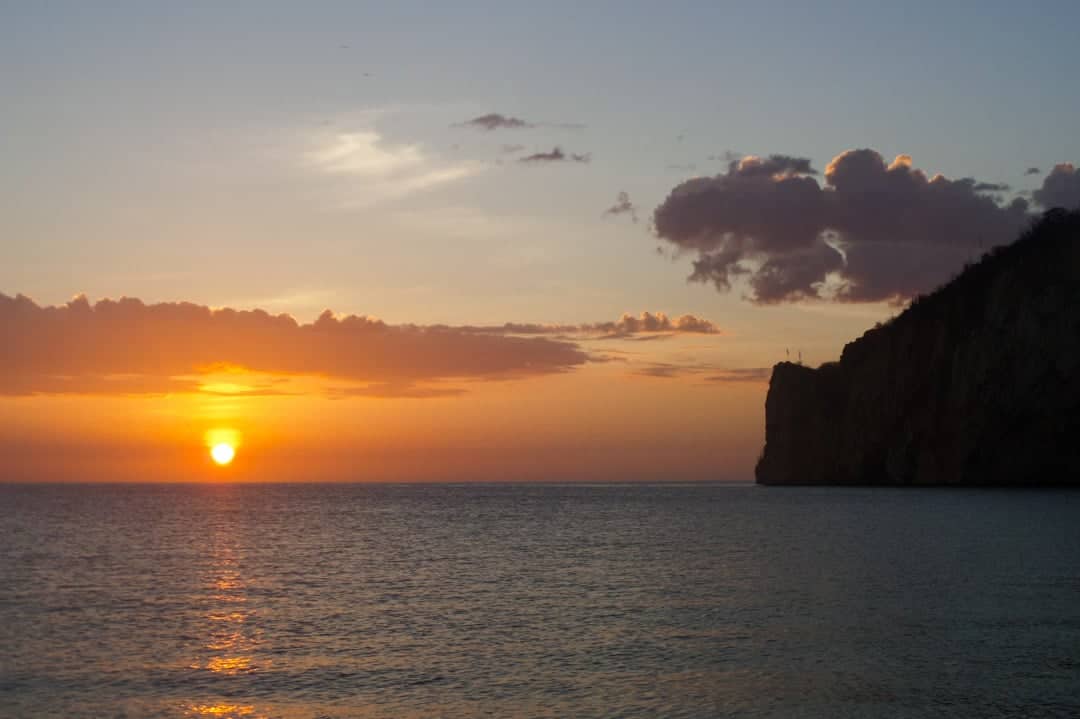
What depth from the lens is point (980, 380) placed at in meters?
119

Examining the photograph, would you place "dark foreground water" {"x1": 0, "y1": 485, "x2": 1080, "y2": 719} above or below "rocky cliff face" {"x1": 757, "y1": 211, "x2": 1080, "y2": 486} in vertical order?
below

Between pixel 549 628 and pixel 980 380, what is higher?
pixel 980 380

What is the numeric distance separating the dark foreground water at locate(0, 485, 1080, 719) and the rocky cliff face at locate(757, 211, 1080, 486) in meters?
54.5

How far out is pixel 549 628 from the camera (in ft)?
104

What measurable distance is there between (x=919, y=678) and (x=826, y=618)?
8892mm

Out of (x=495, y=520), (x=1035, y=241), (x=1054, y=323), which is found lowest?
(x=495, y=520)

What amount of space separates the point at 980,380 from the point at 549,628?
9979 centimetres

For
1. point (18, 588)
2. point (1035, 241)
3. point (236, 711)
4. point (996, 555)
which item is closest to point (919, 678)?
point (236, 711)

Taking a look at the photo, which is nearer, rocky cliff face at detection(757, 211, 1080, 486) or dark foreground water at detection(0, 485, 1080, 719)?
dark foreground water at detection(0, 485, 1080, 719)

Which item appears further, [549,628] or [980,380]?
[980,380]

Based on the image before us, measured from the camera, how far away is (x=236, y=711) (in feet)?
72.9

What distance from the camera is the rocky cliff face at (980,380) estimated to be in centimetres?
11281

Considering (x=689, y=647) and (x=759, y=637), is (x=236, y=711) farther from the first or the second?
(x=759, y=637)

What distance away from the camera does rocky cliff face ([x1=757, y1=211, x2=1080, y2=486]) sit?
113 metres
